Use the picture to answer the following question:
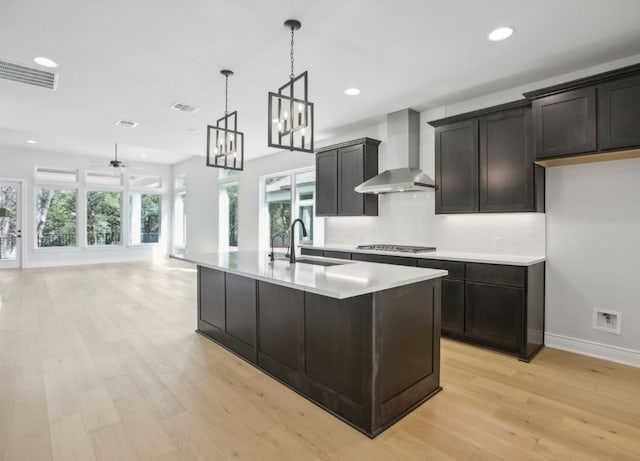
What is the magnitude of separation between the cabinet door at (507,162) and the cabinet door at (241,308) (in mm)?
2651

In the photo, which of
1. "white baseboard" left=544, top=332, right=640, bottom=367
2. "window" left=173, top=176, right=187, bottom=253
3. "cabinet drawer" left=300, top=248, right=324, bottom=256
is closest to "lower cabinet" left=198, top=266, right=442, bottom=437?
"white baseboard" left=544, top=332, right=640, bottom=367

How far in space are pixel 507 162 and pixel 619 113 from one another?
946 millimetres

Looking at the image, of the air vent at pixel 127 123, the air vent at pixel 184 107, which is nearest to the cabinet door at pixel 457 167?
the air vent at pixel 184 107

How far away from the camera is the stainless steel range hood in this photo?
4188 millimetres

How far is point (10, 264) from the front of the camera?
8.67 m

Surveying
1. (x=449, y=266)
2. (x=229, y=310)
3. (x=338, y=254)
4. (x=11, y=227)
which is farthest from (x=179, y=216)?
(x=449, y=266)

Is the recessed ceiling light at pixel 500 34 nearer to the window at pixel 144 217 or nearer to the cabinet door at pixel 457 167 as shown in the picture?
the cabinet door at pixel 457 167

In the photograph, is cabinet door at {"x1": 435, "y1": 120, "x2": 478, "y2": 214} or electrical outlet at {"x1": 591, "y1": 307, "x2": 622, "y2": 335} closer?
electrical outlet at {"x1": 591, "y1": 307, "x2": 622, "y2": 335}

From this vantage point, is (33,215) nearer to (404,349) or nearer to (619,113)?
(404,349)

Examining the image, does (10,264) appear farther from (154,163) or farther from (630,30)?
(630,30)

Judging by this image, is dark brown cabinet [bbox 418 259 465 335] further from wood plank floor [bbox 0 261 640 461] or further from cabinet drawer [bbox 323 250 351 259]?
cabinet drawer [bbox 323 250 351 259]

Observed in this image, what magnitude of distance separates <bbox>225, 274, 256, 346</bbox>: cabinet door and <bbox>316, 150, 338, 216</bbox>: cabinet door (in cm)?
244

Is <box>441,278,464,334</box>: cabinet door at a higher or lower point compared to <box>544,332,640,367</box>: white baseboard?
higher

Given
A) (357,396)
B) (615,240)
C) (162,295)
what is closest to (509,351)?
(615,240)
